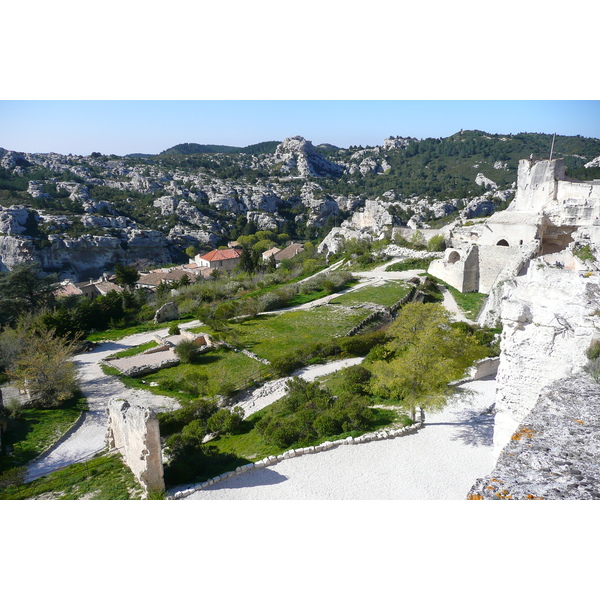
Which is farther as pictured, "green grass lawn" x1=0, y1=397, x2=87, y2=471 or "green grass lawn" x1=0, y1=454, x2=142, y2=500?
"green grass lawn" x1=0, y1=397, x2=87, y2=471

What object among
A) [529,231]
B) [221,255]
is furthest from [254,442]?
[221,255]

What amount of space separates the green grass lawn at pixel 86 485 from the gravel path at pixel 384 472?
1.56 meters

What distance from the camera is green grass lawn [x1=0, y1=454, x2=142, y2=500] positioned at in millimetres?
7812

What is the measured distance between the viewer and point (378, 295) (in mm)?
23125

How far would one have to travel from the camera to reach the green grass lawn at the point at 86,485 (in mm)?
7812

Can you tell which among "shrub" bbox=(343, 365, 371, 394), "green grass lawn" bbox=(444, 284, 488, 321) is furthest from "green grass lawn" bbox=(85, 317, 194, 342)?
"green grass lawn" bbox=(444, 284, 488, 321)

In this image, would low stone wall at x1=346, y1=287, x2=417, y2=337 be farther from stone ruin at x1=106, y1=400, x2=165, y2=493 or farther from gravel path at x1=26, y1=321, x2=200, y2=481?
stone ruin at x1=106, y1=400, x2=165, y2=493

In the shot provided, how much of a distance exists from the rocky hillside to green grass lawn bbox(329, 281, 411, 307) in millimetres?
17799

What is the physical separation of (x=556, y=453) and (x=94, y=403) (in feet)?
44.2

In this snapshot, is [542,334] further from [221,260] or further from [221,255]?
[221,255]

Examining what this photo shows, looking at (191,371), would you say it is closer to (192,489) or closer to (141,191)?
(192,489)

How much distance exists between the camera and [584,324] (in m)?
5.52

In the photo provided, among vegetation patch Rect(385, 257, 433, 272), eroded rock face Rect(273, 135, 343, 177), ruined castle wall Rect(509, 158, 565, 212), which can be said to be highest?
eroded rock face Rect(273, 135, 343, 177)

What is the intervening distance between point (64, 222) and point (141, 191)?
22.8 meters
